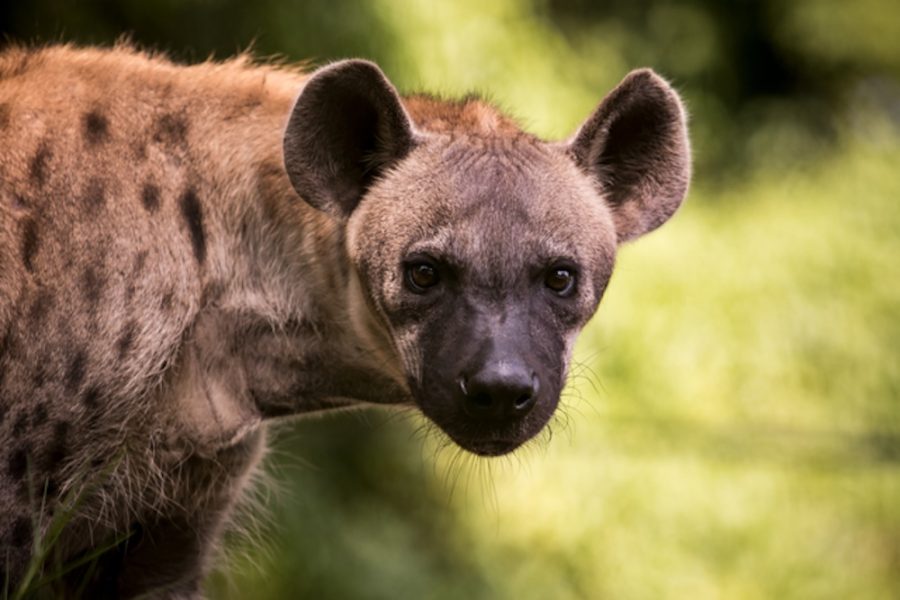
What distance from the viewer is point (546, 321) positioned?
325 cm

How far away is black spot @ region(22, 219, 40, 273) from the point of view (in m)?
3.27

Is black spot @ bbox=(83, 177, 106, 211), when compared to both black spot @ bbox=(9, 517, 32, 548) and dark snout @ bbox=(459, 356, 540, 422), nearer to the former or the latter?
black spot @ bbox=(9, 517, 32, 548)

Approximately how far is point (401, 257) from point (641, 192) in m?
0.64

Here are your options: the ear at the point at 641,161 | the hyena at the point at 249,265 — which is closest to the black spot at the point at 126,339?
the hyena at the point at 249,265

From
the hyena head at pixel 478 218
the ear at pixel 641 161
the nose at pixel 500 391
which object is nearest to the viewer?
the nose at pixel 500 391

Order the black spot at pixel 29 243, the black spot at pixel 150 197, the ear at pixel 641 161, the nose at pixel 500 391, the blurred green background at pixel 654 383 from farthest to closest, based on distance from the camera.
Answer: the blurred green background at pixel 654 383 → the ear at pixel 641 161 → the black spot at pixel 150 197 → the black spot at pixel 29 243 → the nose at pixel 500 391

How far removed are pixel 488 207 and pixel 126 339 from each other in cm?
75

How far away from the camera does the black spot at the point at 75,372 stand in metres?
3.27

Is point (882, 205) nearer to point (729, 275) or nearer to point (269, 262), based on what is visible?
point (729, 275)

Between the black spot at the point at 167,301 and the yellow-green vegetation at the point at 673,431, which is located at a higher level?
the black spot at the point at 167,301

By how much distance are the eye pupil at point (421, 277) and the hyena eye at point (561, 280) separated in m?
0.22

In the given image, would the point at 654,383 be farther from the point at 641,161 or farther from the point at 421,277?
the point at 421,277

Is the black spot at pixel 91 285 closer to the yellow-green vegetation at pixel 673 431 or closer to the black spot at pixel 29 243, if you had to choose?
the black spot at pixel 29 243

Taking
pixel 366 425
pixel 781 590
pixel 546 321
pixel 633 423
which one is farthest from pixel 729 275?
pixel 546 321
